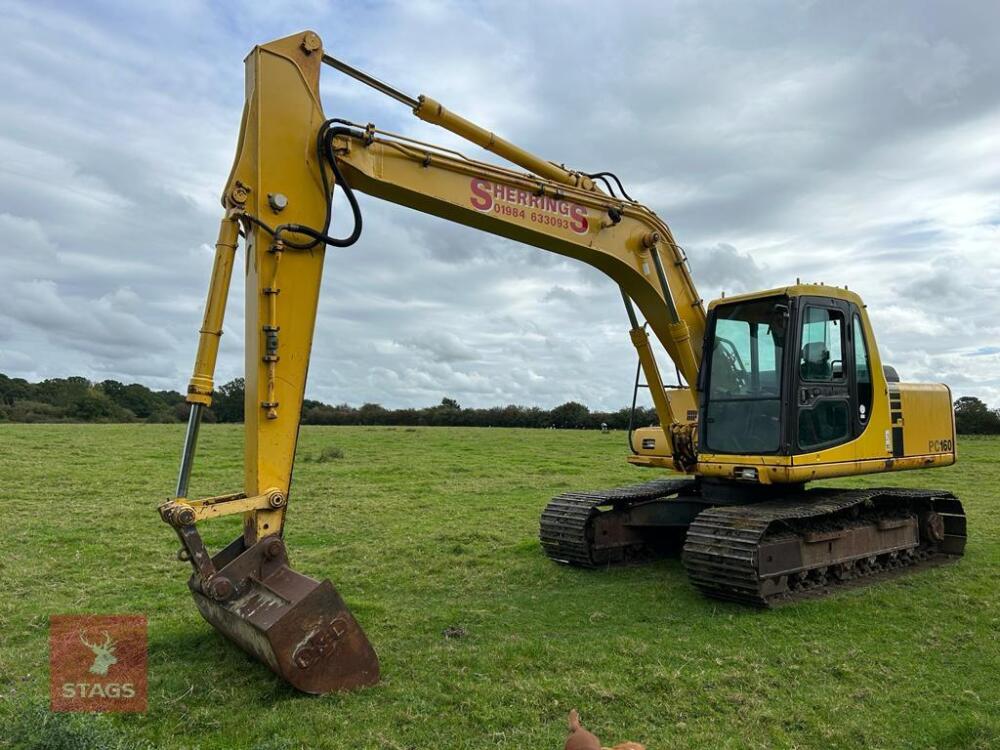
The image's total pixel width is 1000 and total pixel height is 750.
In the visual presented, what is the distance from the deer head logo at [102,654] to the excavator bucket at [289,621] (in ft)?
3.02

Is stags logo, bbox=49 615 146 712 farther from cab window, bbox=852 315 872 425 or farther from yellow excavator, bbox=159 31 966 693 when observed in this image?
cab window, bbox=852 315 872 425

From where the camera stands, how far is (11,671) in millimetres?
5754

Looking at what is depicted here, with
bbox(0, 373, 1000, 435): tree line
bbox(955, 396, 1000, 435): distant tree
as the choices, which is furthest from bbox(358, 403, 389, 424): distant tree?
bbox(955, 396, 1000, 435): distant tree

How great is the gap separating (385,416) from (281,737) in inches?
1658

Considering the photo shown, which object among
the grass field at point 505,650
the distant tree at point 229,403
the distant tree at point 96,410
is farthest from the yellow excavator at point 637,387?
the distant tree at point 96,410

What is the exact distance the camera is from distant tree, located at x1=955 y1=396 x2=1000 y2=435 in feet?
115

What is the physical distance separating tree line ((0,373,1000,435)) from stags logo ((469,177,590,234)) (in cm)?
2680

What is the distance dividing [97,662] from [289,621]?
77.1 inches

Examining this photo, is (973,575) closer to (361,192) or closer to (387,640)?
(387,640)

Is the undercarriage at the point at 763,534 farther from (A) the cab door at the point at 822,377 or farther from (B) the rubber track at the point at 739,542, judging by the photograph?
(A) the cab door at the point at 822,377

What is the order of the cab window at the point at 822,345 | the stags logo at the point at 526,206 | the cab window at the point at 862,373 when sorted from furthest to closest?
the cab window at the point at 862,373
the cab window at the point at 822,345
the stags logo at the point at 526,206

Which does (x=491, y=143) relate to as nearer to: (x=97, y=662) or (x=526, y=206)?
(x=526, y=206)

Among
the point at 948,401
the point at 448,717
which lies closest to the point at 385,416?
the point at 948,401

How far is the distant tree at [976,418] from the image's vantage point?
3494 cm
